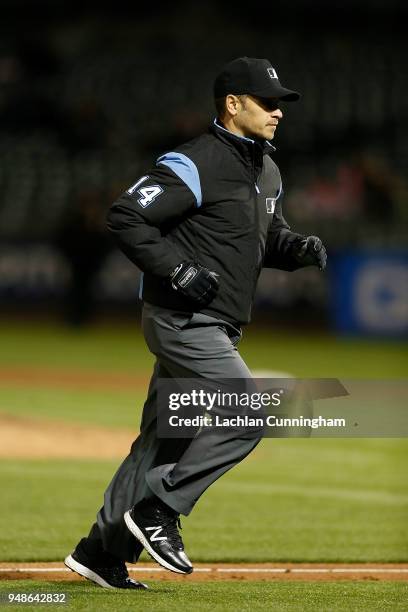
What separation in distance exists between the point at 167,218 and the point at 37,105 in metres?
25.1

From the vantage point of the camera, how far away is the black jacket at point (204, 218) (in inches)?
209

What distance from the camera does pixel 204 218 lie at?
18.0 ft

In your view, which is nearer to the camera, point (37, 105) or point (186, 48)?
point (37, 105)

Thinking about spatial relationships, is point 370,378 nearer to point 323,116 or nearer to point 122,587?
point 122,587

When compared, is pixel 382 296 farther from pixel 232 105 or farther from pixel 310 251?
pixel 232 105

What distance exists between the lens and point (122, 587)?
5.79 metres

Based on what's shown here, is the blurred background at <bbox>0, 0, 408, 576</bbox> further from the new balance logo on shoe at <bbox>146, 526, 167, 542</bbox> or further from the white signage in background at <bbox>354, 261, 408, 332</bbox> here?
the new balance logo on shoe at <bbox>146, 526, 167, 542</bbox>

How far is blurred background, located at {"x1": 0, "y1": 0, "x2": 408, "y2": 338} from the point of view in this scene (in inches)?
889

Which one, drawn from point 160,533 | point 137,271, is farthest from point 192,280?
point 137,271

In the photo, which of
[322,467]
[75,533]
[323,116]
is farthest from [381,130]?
[75,533]

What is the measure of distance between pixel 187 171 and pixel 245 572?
231 cm

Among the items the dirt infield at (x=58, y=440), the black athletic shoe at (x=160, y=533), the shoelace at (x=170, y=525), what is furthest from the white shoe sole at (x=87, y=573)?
the dirt infield at (x=58, y=440)

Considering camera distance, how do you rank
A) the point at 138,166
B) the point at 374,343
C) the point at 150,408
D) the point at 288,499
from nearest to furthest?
the point at 150,408
the point at 288,499
the point at 374,343
the point at 138,166

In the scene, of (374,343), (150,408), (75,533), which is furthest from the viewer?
(374,343)
